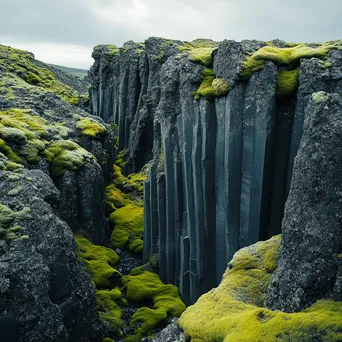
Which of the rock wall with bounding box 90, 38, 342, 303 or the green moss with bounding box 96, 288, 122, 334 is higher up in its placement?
the rock wall with bounding box 90, 38, 342, 303

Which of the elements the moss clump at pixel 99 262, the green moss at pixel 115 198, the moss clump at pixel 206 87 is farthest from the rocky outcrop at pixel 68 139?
the moss clump at pixel 206 87

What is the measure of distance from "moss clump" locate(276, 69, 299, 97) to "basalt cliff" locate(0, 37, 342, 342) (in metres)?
0.06

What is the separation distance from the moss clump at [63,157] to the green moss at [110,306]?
8.14m

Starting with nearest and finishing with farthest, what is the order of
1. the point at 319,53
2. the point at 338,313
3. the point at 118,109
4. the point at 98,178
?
the point at 338,313
the point at 319,53
the point at 98,178
the point at 118,109

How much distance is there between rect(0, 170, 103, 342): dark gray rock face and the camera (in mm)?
13570

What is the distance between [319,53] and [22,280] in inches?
575

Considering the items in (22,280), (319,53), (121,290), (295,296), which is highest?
(319,53)

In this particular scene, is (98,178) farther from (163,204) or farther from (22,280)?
(22,280)

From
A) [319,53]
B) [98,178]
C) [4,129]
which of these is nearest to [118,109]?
[98,178]

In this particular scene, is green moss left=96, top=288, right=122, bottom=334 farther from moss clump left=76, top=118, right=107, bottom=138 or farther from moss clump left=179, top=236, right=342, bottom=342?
moss clump left=76, top=118, right=107, bottom=138

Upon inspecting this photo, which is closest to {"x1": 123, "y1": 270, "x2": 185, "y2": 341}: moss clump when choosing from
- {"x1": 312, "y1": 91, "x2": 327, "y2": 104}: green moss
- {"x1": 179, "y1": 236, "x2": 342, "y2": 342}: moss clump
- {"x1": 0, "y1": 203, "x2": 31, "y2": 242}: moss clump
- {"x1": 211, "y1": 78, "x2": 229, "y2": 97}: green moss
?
{"x1": 0, "y1": 203, "x2": 31, "y2": 242}: moss clump

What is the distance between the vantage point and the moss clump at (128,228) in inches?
1145

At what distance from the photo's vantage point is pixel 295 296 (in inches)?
397

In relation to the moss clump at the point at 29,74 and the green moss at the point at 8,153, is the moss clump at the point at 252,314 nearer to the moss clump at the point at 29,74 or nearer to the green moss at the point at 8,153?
the green moss at the point at 8,153
